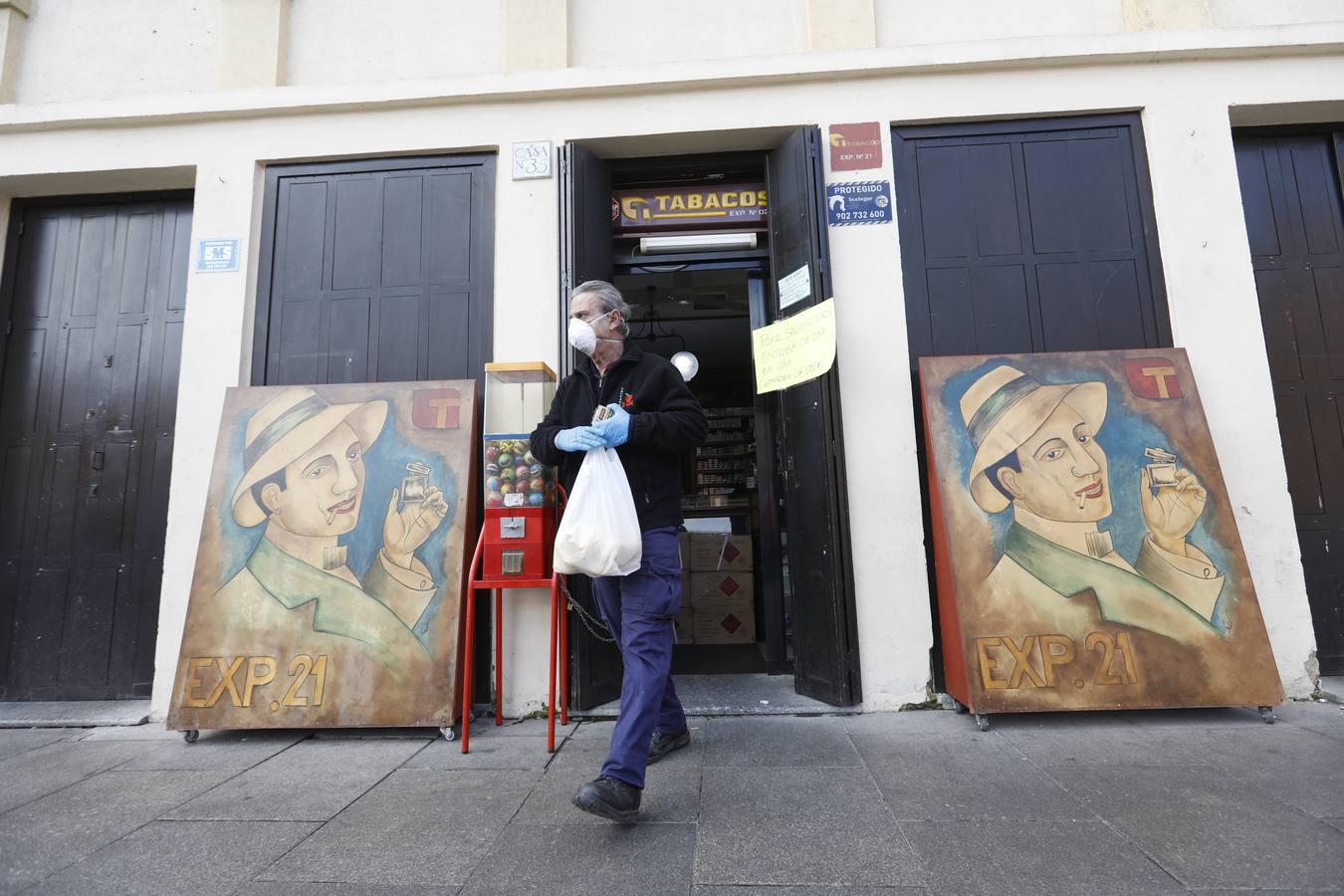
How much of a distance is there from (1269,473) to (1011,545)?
1.70 metres

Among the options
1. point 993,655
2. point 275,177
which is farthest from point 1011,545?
point 275,177

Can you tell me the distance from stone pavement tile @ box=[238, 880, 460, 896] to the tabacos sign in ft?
12.6

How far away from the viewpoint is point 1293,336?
4.05 meters

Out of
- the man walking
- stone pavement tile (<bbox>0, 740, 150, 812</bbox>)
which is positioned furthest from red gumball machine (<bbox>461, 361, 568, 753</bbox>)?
stone pavement tile (<bbox>0, 740, 150, 812</bbox>)

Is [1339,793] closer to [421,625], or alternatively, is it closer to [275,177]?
[421,625]

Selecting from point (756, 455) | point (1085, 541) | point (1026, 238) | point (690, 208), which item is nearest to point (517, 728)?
point (756, 455)

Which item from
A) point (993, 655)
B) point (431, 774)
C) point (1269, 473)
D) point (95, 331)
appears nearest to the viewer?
point (431, 774)

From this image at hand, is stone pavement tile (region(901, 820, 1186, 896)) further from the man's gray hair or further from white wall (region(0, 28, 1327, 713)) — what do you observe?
the man's gray hair

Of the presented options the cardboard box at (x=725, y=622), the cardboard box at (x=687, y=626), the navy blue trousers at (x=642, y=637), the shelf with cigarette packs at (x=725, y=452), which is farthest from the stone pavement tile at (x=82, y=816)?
the shelf with cigarette packs at (x=725, y=452)

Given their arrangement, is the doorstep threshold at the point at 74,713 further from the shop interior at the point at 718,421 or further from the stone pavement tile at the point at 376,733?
the shop interior at the point at 718,421

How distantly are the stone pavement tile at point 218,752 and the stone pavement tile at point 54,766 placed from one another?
128 mm

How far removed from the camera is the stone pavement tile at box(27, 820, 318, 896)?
1.92 metres

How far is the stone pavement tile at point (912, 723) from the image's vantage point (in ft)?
10.5

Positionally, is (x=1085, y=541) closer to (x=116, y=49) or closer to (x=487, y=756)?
(x=487, y=756)
